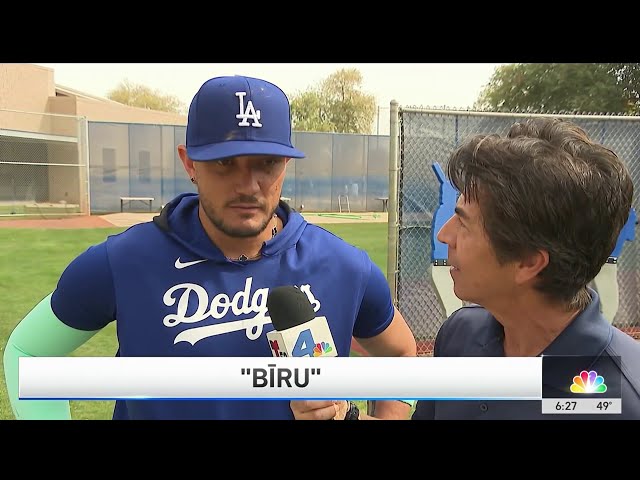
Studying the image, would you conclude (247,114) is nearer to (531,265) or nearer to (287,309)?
(287,309)

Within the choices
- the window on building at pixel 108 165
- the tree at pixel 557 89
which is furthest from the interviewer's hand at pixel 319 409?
the window on building at pixel 108 165

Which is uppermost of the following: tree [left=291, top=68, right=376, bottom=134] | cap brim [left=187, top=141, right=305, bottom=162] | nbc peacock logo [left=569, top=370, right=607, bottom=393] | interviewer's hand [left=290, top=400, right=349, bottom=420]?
tree [left=291, top=68, right=376, bottom=134]

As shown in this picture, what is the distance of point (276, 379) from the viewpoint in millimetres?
939

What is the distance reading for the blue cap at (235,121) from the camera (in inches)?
37.3

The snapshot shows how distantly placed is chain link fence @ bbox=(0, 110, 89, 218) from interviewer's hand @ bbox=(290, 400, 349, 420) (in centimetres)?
218

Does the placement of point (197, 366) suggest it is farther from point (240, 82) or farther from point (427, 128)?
point (427, 128)

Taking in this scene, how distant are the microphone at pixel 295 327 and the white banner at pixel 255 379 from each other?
40 millimetres

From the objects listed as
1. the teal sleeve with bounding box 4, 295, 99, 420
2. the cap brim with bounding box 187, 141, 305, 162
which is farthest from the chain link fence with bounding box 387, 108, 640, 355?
the teal sleeve with bounding box 4, 295, 99, 420

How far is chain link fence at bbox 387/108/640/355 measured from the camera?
1620 millimetres

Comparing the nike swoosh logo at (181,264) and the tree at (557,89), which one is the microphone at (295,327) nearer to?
the nike swoosh logo at (181,264)

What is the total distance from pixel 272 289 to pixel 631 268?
1559mm

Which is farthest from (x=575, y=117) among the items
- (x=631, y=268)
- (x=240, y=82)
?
(x=240, y=82)

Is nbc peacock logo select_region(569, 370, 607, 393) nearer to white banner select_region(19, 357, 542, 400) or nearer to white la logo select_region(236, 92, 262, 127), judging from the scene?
white banner select_region(19, 357, 542, 400)

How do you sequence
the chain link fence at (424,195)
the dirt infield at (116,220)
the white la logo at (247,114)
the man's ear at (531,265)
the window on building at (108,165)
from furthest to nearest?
the window on building at (108,165) → the chain link fence at (424,195) → the dirt infield at (116,220) → the white la logo at (247,114) → the man's ear at (531,265)
